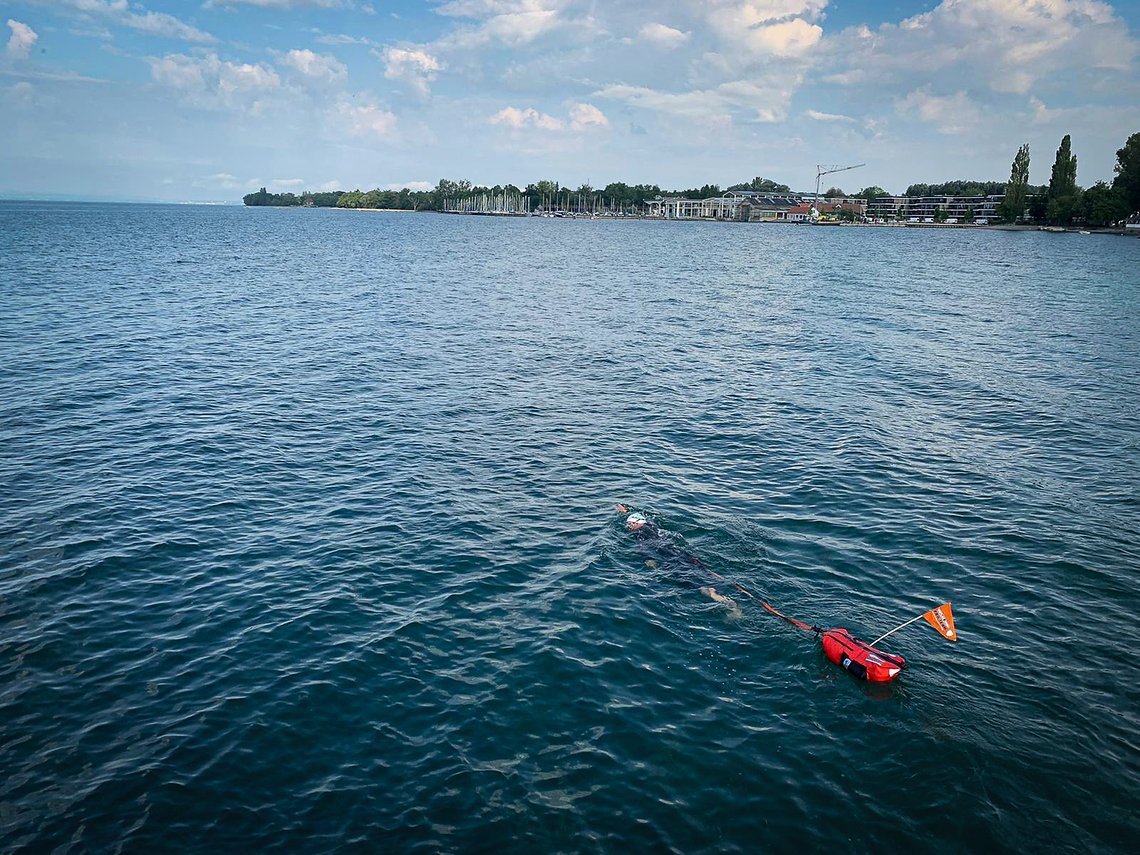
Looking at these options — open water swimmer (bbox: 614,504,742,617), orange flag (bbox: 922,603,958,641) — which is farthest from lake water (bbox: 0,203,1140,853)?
orange flag (bbox: 922,603,958,641)

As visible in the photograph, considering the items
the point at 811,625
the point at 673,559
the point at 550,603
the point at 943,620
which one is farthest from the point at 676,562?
the point at 943,620

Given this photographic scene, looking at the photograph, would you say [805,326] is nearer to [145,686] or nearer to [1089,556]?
[1089,556]

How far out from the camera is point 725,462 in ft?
135

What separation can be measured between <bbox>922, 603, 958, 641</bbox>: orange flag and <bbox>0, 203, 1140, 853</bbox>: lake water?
59.0 inches

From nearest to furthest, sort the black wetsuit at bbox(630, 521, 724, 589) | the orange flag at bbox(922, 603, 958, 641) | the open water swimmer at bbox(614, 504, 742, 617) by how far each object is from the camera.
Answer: the orange flag at bbox(922, 603, 958, 641)
the open water swimmer at bbox(614, 504, 742, 617)
the black wetsuit at bbox(630, 521, 724, 589)

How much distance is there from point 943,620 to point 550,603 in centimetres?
1297

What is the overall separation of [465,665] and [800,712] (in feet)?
33.4

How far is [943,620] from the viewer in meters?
23.5

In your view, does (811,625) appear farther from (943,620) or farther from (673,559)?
(673,559)

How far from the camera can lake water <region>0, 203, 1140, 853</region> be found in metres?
18.3

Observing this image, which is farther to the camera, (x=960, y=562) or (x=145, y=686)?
(x=960, y=562)

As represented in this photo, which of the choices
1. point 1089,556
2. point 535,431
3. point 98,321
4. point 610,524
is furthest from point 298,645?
point 98,321

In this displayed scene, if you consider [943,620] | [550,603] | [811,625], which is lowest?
[550,603]

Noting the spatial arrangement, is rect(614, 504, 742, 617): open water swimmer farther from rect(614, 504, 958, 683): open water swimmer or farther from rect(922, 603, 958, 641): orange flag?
rect(922, 603, 958, 641): orange flag
